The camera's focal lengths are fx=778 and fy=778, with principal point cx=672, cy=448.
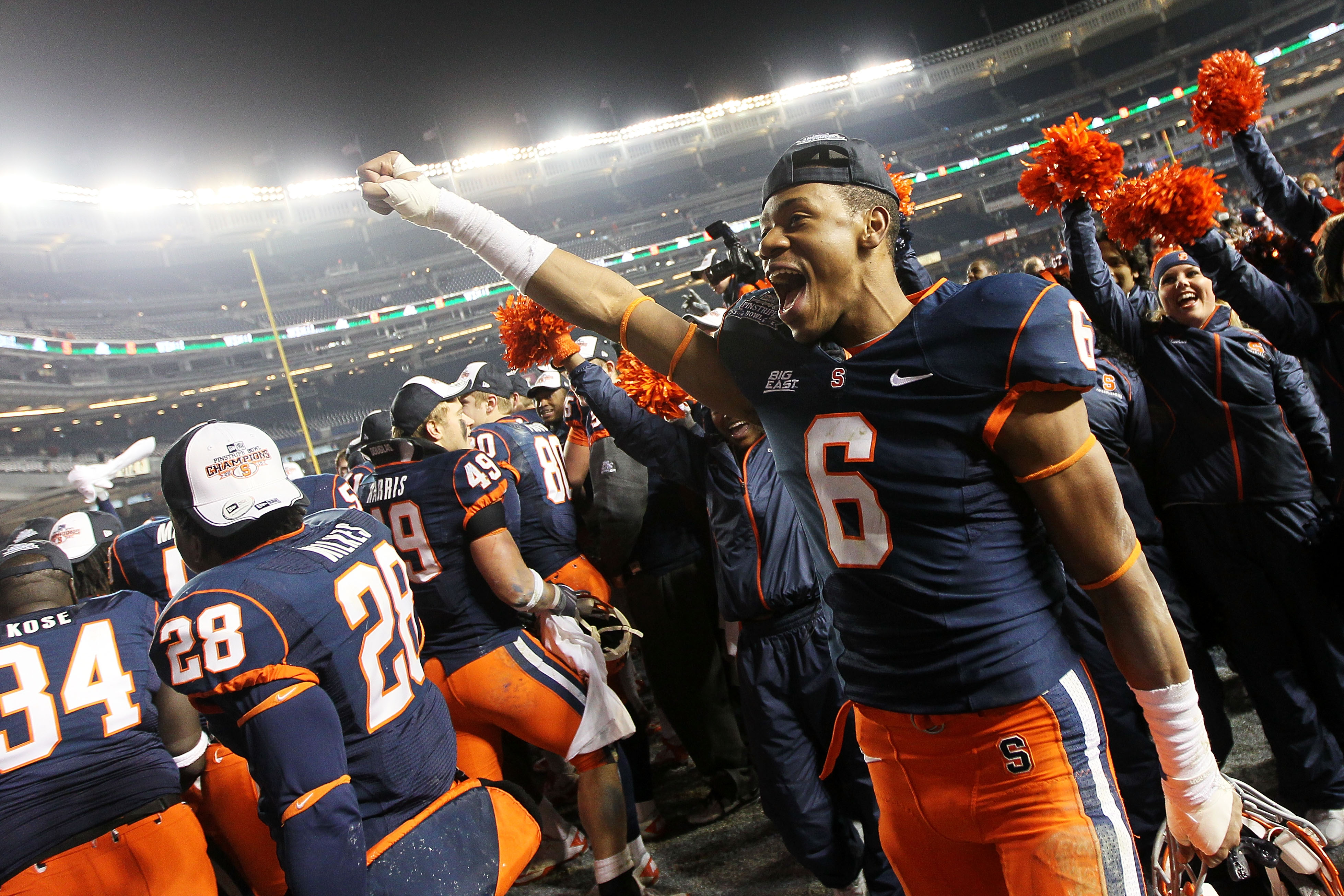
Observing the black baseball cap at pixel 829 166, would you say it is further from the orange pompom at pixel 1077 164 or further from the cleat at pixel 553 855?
the cleat at pixel 553 855

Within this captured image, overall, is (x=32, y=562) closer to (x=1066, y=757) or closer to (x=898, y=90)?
(x=1066, y=757)

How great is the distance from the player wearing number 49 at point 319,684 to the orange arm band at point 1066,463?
1.76 metres

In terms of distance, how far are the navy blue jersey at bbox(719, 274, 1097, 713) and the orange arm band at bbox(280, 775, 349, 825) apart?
1.32 metres

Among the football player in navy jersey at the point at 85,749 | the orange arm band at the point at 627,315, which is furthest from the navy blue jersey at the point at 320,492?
the orange arm band at the point at 627,315

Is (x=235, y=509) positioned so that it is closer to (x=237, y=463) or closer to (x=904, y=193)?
(x=237, y=463)

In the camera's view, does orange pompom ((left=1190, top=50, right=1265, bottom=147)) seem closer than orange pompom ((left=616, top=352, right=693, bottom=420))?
Yes

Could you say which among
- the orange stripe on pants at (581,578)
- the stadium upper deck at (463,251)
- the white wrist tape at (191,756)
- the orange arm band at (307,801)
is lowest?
the orange arm band at (307,801)

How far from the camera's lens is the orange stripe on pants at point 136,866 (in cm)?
251

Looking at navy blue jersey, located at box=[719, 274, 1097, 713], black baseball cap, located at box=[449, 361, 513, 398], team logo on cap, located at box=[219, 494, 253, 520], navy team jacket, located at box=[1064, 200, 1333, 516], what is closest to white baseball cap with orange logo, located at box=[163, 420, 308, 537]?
team logo on cap, located at box=[219, 494, 253, 520]

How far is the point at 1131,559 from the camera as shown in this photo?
5.23ft

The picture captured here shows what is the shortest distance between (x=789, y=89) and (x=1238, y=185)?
21780 mm

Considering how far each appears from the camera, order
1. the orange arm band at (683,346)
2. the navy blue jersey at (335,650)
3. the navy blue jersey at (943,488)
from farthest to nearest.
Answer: the orange arm band at (683,346) → the navy blue jersey at (335,650) → the navy blue jersey at (943,488)

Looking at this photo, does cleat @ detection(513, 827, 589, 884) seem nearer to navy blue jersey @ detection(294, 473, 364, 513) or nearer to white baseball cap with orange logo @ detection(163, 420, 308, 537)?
navy blue jersey @ detection(294, 473, 364, 513)

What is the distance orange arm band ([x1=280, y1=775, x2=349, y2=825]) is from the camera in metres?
1.85
